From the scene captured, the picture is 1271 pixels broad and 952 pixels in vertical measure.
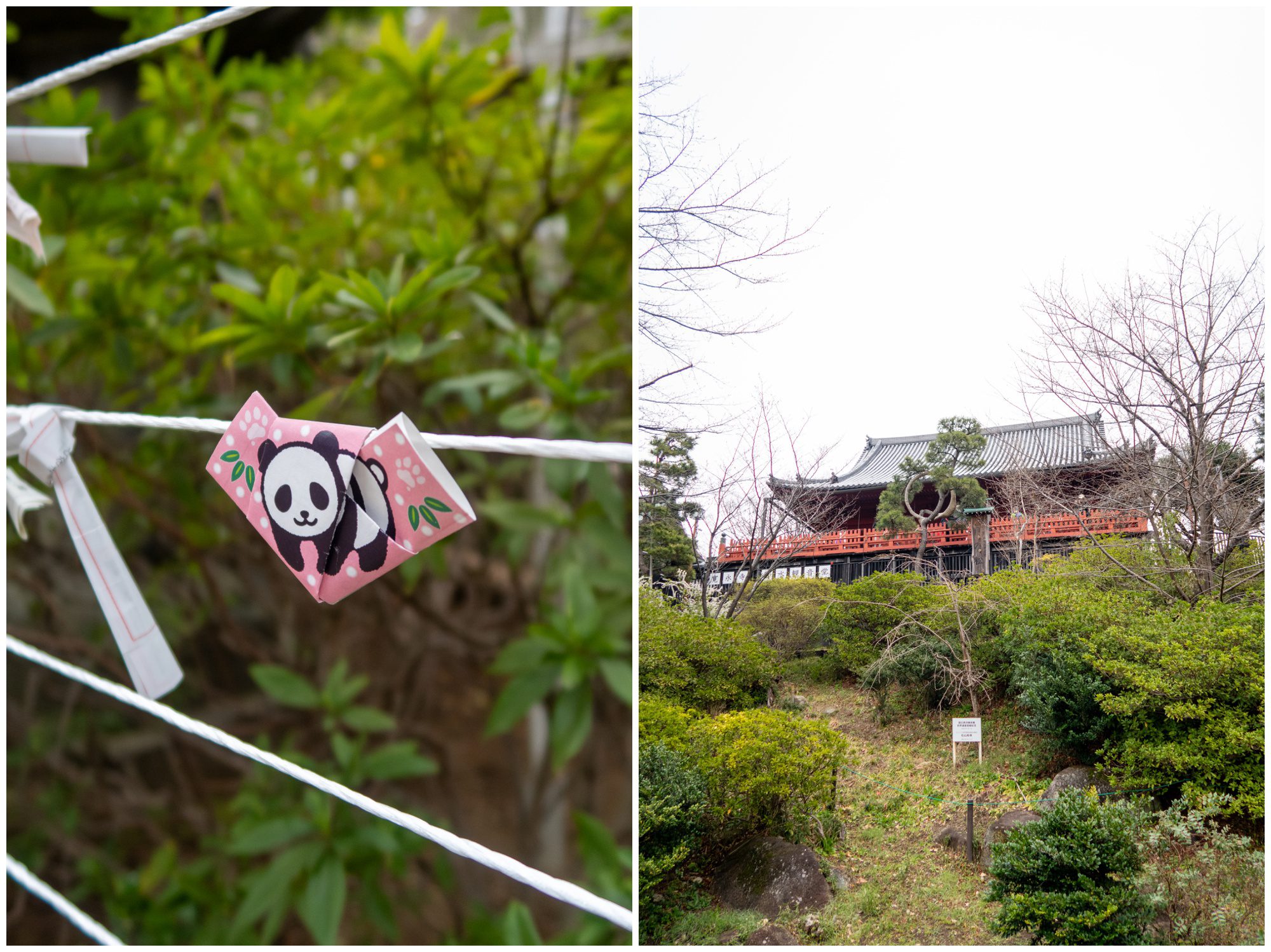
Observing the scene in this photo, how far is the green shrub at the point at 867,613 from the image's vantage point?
1.62 m

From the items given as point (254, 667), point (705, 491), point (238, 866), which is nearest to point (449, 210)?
point (254, 667)

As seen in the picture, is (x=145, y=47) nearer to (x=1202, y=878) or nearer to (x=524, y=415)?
(x=524, y=415)

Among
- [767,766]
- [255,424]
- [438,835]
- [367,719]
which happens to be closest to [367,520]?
[255,424]

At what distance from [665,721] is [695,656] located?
147mm

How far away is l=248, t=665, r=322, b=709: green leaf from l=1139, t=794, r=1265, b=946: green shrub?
1418 millimetres

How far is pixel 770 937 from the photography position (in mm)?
1600

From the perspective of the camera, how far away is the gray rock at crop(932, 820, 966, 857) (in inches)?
61.1

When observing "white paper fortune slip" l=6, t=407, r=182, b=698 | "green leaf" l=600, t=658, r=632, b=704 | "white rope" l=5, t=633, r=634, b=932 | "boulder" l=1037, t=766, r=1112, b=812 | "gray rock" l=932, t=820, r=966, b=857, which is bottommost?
"gray rock" l=932, t=820, r=966, b=857

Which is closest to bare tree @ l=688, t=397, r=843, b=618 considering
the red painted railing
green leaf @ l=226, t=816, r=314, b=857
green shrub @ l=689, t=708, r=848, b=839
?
the red painted railing

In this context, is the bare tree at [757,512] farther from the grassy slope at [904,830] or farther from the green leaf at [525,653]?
the green leaf at [525,653]

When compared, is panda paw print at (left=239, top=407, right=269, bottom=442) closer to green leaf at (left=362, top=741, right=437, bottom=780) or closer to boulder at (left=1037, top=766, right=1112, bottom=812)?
green leaf at (left=362, top=741, right=437, bottom=780)

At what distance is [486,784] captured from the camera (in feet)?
4.50

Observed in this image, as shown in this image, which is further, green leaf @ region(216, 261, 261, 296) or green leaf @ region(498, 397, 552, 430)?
green leaf @ region(216, 261, 261, 296)

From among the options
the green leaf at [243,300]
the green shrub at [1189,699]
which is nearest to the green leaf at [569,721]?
the green leaf at [243,300]
